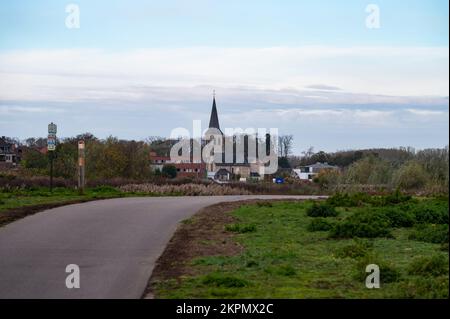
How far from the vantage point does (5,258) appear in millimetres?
12898

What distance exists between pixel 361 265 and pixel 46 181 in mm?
26751

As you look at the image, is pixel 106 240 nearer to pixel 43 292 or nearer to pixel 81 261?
pixel 81 261

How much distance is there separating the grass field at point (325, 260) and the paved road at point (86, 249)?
86 centimetres

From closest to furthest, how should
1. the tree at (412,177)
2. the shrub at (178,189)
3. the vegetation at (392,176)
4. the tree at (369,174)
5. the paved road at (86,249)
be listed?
the paved road at (86,249)
the shrub at (178,189)
the vegetation at (392,176)
the tree at (412,177)
the tree at (369,174)

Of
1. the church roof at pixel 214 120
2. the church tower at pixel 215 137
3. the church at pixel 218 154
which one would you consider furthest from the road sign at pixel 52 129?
the church roof at pixel 214 120

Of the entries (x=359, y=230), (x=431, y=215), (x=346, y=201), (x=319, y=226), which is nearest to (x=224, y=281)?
(x=359, y=230)

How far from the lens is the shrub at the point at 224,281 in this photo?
1043cm

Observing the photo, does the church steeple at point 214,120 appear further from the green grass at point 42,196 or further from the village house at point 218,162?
the green grass at point 42,196

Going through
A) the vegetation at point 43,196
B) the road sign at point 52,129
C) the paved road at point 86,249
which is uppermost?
the road sign at point 52,129

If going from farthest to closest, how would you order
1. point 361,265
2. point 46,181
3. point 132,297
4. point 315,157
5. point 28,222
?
1. point 315,157
2. point 46,181
3. point 28,222
4. point 361,265
5. point 132,297

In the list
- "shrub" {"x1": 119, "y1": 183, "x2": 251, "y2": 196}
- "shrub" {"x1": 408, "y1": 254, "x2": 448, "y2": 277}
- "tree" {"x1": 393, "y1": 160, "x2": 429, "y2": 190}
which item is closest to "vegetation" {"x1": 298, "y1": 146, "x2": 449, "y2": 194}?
"tree" {"x1": 393, "y1": 160, "x2": 429, "y2": 190}

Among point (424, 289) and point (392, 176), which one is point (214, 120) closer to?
point (392, 176)
